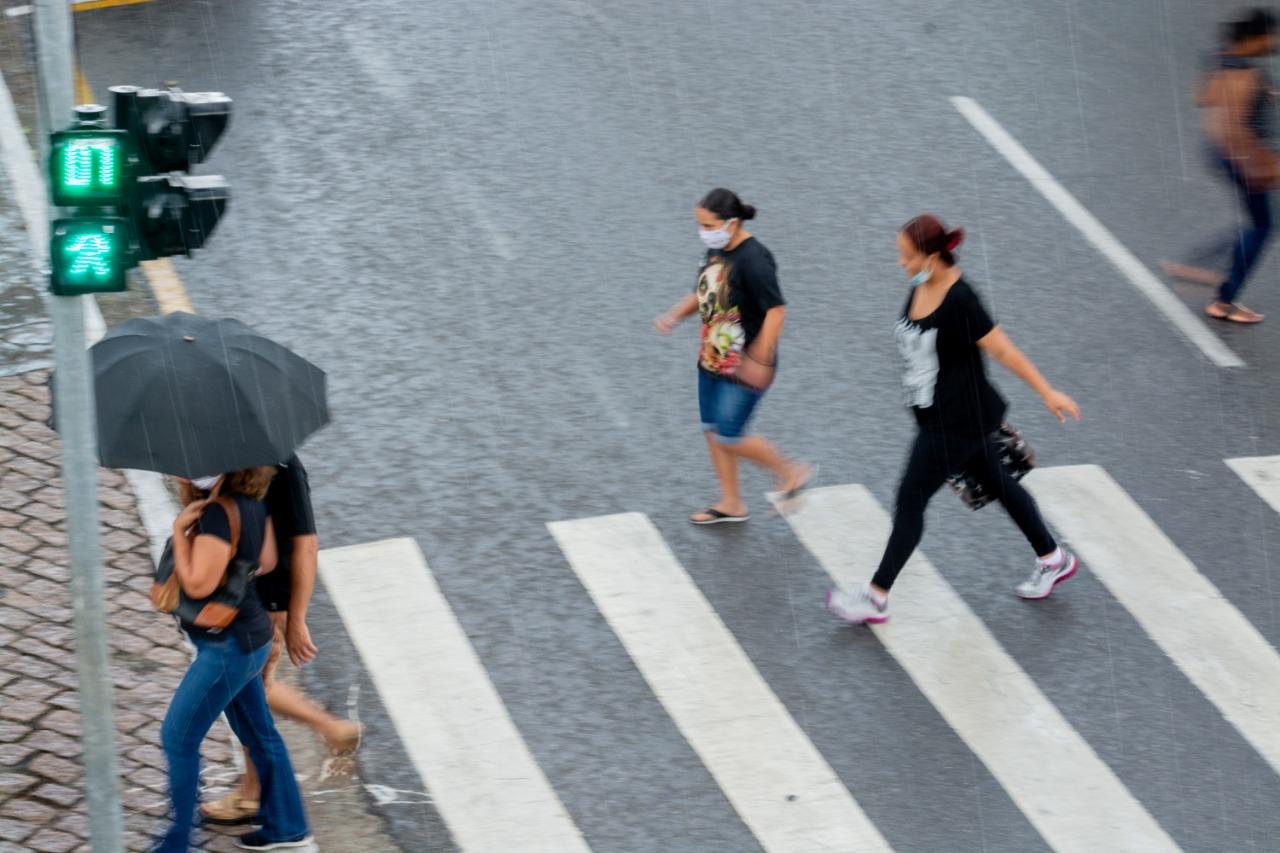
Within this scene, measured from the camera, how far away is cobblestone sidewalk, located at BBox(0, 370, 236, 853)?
6926mm

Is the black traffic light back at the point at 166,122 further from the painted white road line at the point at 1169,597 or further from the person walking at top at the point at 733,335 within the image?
the painted white road line at the point at 1169,597

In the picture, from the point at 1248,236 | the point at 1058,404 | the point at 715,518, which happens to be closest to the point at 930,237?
the point at 1058,404

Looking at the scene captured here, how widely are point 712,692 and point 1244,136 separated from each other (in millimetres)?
5231

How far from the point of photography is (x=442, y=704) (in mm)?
7812

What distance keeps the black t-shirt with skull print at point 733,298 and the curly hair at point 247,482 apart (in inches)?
121

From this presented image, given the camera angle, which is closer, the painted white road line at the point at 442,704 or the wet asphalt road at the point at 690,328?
the painted white road line at the point at 442,704

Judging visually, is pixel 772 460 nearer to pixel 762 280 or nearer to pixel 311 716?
pixel 762 280

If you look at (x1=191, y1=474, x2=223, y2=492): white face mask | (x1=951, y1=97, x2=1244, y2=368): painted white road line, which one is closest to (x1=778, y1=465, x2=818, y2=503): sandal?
(x1=951, y1=97, x2=1244, y2=368): painted white road line

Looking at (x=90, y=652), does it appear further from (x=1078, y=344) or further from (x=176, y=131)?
(x=1078, y=344)

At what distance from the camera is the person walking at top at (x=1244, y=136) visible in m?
10.8

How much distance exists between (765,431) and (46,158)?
16.0ft

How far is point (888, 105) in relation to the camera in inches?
523

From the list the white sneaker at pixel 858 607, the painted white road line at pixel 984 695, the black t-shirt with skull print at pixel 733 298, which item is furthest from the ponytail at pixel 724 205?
the white sneaker at pixel 858 607

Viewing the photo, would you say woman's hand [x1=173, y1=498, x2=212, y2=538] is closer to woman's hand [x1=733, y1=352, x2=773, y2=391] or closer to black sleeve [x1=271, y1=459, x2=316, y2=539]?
black sleeve [x1=271, y1=459, x2=316, y2=539]
